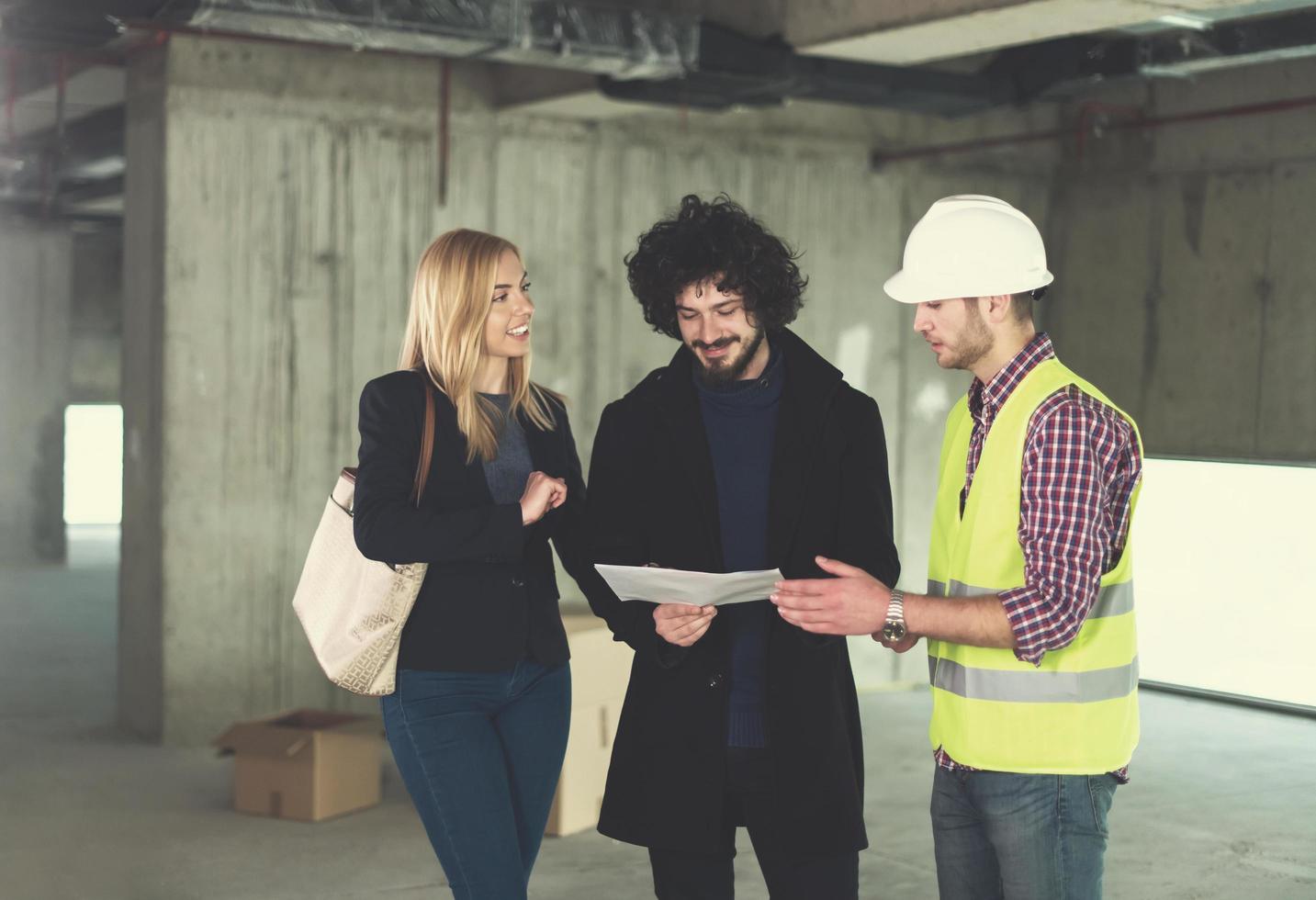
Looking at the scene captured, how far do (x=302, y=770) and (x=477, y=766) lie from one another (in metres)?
2.63

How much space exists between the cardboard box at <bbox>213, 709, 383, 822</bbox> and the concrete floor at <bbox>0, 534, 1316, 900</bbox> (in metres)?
0.07

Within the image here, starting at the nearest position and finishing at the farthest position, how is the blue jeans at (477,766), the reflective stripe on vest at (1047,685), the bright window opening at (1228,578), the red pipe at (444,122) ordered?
the reflective stripe on vest at (1047,685) < the blue jeans at (477,766) < the red pipe at (444,122) < the bright window opening at (1228,578)

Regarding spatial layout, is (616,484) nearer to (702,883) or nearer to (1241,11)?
(702,883)

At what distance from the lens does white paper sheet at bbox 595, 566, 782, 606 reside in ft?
6.54

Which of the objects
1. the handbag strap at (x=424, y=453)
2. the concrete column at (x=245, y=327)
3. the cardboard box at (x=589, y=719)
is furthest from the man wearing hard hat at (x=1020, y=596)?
the concrete column at (x=245, y=327)

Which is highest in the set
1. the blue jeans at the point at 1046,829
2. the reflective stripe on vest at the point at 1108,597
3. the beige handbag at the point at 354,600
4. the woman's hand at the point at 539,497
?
the woman's hand at the point at 539,497

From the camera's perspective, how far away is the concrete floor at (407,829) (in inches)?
168

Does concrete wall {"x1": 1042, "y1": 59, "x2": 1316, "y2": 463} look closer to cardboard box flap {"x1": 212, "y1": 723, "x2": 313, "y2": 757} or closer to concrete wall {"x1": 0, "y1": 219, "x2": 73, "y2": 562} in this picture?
cardboard box flap {"x1": 212, "y1": 723, "x2": 313, "y2": 757}

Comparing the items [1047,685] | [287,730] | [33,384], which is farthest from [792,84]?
[33,384]

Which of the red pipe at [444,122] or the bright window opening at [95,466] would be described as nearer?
the red pipe at [444,122]

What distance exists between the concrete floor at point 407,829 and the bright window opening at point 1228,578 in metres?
0.39

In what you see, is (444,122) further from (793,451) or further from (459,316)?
(793,451)

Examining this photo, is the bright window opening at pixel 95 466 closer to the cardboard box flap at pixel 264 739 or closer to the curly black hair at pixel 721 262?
the cardboard box flap at pixel 264 739

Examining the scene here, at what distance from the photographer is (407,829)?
481 centimetres
